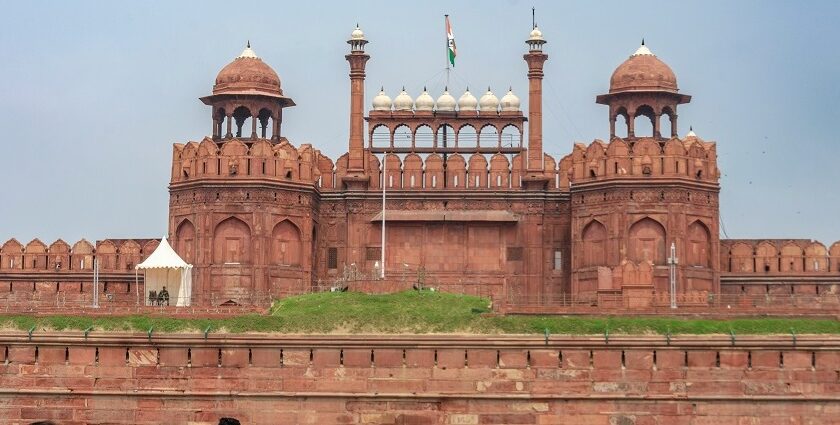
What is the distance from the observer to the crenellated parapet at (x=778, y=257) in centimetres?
6444

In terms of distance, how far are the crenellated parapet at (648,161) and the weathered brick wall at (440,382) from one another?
10.7 meters

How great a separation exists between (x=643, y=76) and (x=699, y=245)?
6.11 m

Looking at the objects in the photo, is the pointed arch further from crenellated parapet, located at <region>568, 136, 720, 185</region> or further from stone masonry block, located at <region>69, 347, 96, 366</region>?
crenellated parapet, located at <region>568, 136, 720, 185</region>

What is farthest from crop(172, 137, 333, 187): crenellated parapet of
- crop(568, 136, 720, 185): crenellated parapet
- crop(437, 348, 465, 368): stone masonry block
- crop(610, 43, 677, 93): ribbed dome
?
crop(437, 348, 465, 368): stone masonry block

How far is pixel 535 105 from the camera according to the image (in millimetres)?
66188

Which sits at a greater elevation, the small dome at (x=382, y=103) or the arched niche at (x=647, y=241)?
the small dome at (x=382, y=103)

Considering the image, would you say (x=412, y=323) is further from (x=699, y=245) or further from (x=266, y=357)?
(x=699, y=245)

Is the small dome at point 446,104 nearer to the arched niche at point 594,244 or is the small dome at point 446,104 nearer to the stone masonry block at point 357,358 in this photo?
the arched niche at point 594,244

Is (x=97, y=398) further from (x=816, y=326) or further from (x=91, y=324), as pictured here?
(x=816, y=326)

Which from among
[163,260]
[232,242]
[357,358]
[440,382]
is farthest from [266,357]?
[232,242]

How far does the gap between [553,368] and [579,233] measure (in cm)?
1119

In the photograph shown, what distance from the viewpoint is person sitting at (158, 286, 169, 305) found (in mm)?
61188

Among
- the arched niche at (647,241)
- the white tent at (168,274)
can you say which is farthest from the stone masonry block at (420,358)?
the arched niche at (647,241)

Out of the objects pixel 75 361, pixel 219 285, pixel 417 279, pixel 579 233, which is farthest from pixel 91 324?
pixel 579 233
